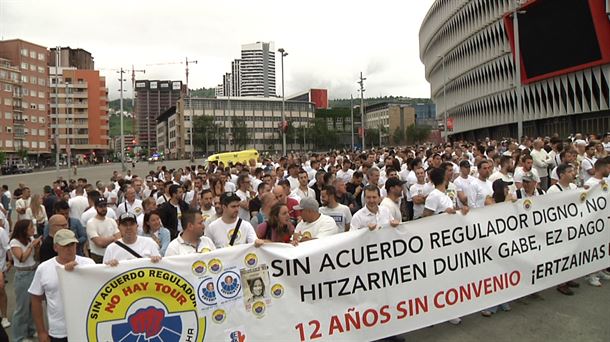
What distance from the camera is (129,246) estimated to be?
5.16 meters

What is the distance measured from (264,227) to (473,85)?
192 ft

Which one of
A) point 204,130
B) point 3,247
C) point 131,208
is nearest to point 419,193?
point 131,208

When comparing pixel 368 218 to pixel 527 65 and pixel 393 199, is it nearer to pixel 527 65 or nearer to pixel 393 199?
pixel 393 199

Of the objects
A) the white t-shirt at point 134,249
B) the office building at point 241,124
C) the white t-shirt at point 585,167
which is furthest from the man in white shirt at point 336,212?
the office building at point 241,124

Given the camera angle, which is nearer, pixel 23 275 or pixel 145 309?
pixel 145 309

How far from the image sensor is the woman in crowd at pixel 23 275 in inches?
228

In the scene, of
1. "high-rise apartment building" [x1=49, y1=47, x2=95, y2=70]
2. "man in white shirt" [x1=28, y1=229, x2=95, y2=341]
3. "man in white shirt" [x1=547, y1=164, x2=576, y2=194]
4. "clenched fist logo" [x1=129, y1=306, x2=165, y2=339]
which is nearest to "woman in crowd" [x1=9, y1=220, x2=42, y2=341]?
"man in white shirt" [x1=28, y1=229, x2=95, y2=341]

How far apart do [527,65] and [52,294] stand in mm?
45891

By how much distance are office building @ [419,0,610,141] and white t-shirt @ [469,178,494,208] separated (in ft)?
62.8

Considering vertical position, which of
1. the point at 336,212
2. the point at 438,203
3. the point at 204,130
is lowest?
the point at 336,212

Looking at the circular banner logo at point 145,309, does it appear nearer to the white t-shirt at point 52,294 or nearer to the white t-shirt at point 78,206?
the white t-shirt at point 52,294

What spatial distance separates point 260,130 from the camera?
128 m

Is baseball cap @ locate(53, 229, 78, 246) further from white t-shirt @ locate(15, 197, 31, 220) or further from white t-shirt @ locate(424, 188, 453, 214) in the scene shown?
white t-shirt @ locate(15, 197, 31, 220)

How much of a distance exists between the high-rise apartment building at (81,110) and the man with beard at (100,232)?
112218 mm
